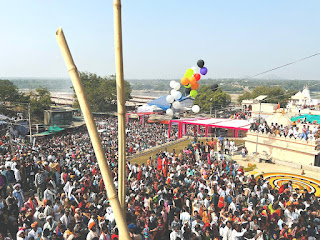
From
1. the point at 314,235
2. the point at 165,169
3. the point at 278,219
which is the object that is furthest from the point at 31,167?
the point at 314,235

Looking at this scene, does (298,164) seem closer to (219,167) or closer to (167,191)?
(219,167)

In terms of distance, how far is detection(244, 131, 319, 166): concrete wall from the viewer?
16.4 m

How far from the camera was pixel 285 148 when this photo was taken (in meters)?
17.5

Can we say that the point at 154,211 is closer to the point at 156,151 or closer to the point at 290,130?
the point at 156,151

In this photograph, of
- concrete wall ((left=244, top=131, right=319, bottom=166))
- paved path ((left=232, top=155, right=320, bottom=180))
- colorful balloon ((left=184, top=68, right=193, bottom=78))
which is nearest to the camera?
colorful balloon ((left=184, top=68, right=193, bottom=78))

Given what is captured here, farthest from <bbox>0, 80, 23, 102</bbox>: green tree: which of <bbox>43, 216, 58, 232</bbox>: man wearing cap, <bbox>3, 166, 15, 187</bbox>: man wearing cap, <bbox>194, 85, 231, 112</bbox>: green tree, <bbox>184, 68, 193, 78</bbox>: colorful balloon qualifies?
<bbox>43, 216, 58, 232</bbox>: man wearing cap

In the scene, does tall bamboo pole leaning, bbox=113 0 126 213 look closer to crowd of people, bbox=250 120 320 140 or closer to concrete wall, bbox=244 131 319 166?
concrete wall, bbox=244 131 319 166

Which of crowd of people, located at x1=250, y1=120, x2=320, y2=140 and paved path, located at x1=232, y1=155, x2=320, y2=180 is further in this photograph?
crowd of people, located at x1=250, y1=120, x2=320, y2=140

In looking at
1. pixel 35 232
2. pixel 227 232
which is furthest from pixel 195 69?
pixel 35 232

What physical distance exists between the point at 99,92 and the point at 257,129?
42.3 metres

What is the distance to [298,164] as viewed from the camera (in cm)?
1625

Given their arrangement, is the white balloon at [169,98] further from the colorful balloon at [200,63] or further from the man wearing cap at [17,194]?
the man wearing cap at [17,194]

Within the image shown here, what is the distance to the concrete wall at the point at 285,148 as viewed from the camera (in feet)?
53.7

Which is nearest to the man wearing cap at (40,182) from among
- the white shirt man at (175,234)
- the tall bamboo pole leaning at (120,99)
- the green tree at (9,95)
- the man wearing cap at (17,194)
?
the man wearing cap at (17,194)
